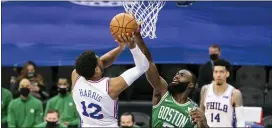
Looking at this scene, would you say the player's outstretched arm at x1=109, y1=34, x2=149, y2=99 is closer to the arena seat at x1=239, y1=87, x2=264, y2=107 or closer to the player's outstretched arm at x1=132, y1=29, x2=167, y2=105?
the player's outstretched arm at x1=132, y1=29, x2=167, y2=105

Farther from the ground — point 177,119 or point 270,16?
point 270,16

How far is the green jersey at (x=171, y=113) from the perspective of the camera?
693 cm

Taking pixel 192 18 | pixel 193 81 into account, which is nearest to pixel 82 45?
pixel 192 18

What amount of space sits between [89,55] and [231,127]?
115 inches

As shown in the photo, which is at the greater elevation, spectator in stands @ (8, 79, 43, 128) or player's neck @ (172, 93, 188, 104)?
player's neck @ (172, 93, 188, 104)

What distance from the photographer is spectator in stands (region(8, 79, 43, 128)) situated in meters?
11.0

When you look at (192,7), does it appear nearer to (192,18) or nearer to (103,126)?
(192,18)

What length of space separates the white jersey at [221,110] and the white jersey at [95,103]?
2593 mm

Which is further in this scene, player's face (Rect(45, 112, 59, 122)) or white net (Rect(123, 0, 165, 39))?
player's face (Rect(45, 112, 59, 122))

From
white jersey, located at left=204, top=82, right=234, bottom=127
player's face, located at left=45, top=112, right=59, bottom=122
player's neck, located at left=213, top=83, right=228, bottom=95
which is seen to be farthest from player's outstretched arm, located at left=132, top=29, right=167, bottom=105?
player's face, located at left=45, top=112, right=59, bottom=122

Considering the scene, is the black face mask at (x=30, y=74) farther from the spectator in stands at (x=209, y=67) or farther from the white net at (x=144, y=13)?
the white net at (x=144, y=13)

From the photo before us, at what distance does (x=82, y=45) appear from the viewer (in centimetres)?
1162

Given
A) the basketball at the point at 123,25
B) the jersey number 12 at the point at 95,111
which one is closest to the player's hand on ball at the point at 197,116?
A: the jersey number 12 at the point at 95,111

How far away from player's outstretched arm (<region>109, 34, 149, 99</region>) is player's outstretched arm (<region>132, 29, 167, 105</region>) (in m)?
0.46
